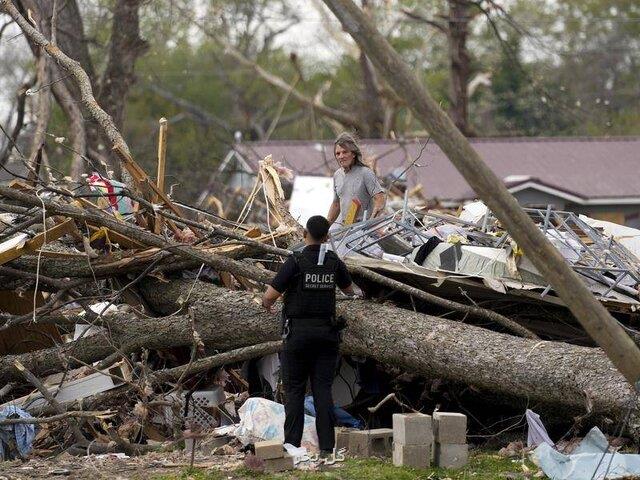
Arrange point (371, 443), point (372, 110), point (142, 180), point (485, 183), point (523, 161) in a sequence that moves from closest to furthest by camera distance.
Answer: point (485, 183) < point (371, 443) < point (142, 180) < point (523, 161) < point (372, 110)

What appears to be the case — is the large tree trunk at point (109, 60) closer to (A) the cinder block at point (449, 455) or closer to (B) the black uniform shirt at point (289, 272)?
(B) the black uniform shirt at point (289, 272)

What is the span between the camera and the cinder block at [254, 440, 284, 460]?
6539mm

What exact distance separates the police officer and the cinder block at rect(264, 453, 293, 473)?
0.53 metres

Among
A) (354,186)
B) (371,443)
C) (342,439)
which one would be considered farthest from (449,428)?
(354,186)

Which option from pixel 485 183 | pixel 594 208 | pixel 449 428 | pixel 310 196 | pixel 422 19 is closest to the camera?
pixel 485 183

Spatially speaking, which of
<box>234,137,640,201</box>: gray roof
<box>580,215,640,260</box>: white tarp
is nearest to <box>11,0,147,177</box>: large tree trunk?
<box>234,137,640,201</box>: gray roof

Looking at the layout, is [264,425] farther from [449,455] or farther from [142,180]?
[142,180]

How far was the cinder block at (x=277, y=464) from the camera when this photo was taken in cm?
656

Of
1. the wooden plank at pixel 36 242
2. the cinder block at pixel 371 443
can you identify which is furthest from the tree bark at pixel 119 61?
the cinder block at pixel 371 443

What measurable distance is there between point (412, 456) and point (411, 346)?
128 centimetres

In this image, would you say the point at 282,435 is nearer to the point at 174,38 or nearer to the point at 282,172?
the point at 282,172

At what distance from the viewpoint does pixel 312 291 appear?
7.16 meters

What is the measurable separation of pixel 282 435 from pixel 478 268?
1.89m

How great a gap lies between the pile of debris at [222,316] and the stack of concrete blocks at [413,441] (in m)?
0.97
